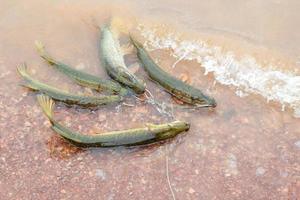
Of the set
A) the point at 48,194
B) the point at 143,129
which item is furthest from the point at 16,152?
the point at 143,129

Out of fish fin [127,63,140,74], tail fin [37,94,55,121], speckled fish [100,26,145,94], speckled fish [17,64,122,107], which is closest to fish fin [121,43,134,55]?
speckled fish [100,26,145,94]

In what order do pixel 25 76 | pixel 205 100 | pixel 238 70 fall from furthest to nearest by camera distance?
pixel 238 70
pixel 25 76
pixel 205 100

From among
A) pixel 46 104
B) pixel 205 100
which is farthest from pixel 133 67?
pixel 46 104

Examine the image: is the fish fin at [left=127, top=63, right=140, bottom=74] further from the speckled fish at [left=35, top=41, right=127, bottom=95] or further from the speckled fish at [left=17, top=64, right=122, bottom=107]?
the speckled fish at [left=17, top=64, right=122, bottom=107]

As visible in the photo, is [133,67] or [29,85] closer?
[29,85]

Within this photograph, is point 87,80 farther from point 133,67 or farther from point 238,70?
point 238,70

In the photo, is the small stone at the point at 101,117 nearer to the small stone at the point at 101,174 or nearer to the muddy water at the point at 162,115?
the muddy water at the point at 162,115
